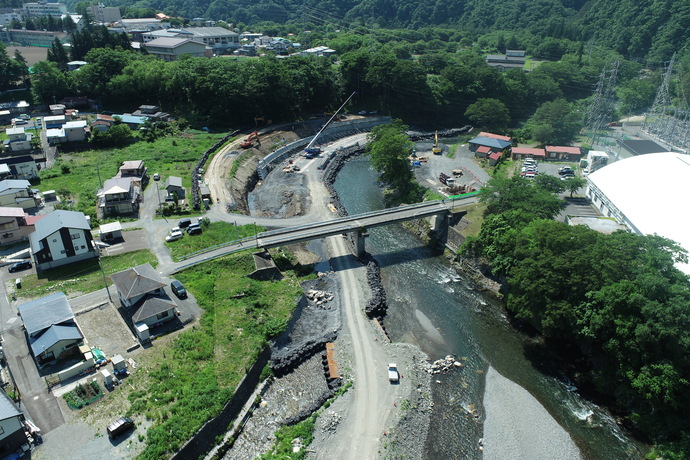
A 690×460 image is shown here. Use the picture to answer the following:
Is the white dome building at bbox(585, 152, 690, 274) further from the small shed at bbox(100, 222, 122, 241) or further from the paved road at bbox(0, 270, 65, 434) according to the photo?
the small shed at bbox(100, 222, 122, 241)

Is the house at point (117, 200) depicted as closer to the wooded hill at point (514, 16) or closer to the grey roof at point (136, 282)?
the grey roof at point (136, 282)

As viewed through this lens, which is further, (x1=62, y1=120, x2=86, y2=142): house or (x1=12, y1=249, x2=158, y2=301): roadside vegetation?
(x1=62, y1=120, x2=86, y2=142): house

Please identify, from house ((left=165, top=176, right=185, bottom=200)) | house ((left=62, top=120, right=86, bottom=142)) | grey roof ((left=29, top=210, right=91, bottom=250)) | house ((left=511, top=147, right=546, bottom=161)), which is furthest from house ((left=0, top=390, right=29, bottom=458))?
house ((left=511, top=147, right=546, bottom=161))

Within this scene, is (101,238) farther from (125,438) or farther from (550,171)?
(550,171)

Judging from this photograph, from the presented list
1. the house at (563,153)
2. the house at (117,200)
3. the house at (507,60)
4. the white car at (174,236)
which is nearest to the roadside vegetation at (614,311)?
the white car at (174,236)

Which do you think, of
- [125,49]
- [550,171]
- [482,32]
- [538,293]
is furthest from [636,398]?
[482,32]

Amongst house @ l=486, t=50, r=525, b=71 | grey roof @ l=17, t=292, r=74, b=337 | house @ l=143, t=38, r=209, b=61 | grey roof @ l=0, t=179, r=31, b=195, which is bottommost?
grey roof @ l=17, t=292, r=74, b=337
